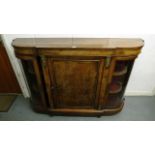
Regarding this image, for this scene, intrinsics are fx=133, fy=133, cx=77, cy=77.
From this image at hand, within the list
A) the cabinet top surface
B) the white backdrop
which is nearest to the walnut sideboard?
the cabinet top surface

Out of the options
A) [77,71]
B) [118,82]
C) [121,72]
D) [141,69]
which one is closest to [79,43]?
[77,71]

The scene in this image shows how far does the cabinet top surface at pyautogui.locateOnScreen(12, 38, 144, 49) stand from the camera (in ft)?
4.02

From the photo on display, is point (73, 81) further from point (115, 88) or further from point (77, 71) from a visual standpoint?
point (115, 88)

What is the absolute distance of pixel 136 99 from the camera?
2055 mm

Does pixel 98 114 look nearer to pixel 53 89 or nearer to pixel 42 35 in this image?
pixel 53 89

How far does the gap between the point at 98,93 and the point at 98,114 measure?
1.19ft

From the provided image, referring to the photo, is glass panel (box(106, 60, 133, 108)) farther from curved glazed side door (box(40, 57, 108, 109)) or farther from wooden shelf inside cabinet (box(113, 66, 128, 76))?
curved glazed side door (box(40, 57, 108, 109))

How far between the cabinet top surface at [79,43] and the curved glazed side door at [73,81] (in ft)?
0.43

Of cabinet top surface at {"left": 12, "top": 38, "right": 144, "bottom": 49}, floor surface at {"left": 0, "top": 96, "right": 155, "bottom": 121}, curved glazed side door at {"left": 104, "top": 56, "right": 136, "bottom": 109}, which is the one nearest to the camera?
cabinet top surface at {"left": 12, "top": 38, "right": 144, "bottom": 49}

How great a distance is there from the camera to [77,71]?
4.44 feet

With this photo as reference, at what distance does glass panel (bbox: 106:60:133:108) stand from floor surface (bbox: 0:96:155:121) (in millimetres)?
237

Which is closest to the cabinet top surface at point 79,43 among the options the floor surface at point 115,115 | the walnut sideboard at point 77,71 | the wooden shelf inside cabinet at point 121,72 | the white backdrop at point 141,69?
the walnut sideboard at point 77,71

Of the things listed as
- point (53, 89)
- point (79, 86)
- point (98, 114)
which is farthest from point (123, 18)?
point (98, 114)

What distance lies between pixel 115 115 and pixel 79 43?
111cm
